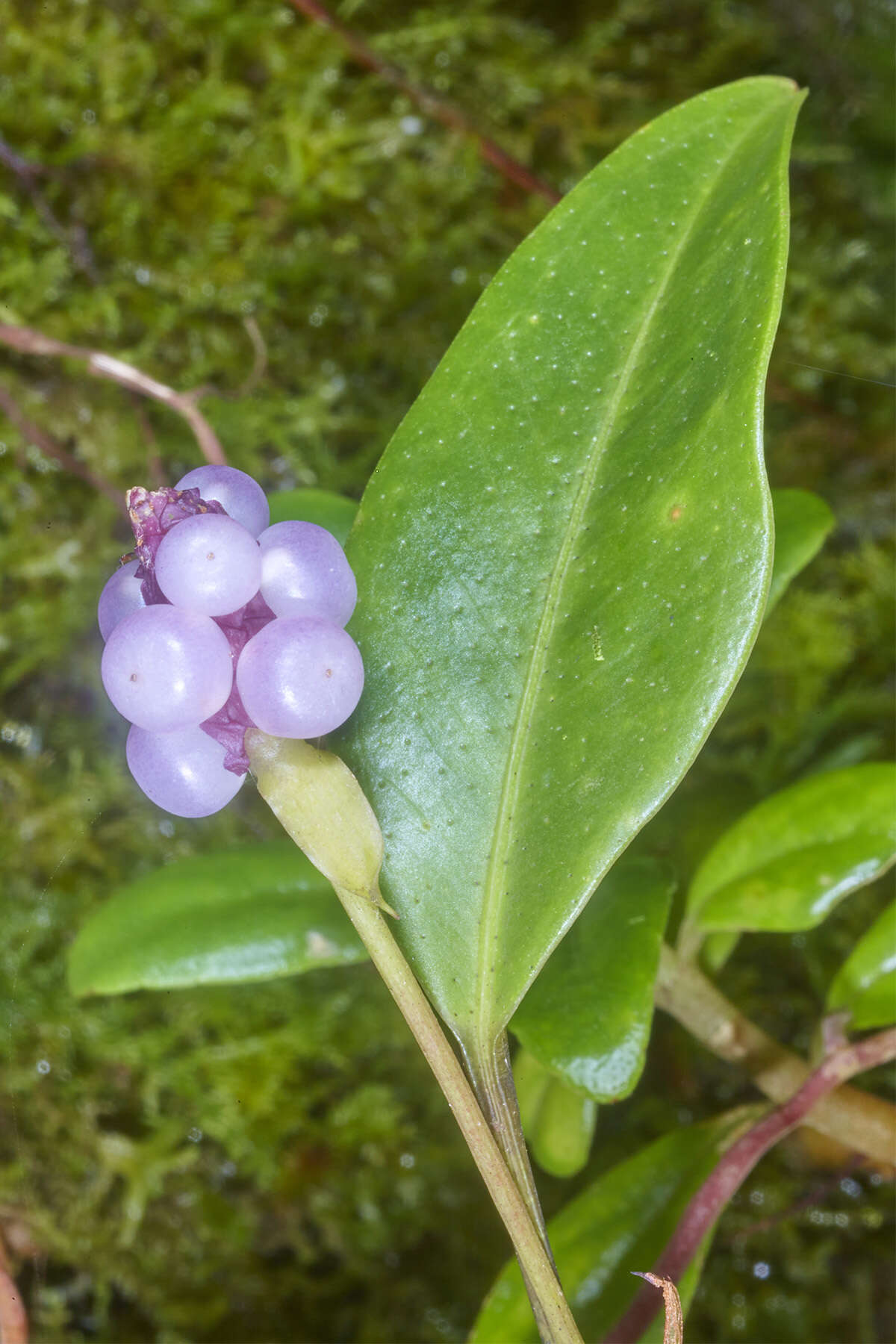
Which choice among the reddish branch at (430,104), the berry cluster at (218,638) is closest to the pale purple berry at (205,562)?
the berry cluster at (218,638)

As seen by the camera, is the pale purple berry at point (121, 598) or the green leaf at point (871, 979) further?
the green leaf at point (871, 979)

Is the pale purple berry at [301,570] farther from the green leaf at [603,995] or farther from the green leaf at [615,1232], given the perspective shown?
the green leaf at [615,1232]

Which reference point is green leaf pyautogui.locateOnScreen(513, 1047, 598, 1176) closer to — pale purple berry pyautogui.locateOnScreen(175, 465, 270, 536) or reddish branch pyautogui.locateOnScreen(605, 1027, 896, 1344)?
reddish branch pyautogui.locateOnScreen(605, 1027, 896, 1344)

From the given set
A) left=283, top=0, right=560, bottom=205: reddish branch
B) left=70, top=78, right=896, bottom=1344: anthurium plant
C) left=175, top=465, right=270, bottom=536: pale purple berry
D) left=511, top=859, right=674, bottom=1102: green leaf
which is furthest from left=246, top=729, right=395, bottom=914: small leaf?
left=283, top=0, right=560, bottom=205: reddish branch

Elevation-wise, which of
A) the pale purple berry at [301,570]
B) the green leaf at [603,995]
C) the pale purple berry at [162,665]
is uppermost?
the pale purple berry at [301,570]

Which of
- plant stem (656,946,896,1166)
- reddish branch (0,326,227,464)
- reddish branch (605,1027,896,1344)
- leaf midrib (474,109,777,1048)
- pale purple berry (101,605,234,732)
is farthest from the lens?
reddish branch (0,326,227,464)

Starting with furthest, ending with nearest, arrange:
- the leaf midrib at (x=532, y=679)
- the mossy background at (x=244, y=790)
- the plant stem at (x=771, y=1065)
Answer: the mossy background at (x=244, y=790) → the plant stem at (x=771, y=1065) → the leaf midrib at (x=532, y=679)
